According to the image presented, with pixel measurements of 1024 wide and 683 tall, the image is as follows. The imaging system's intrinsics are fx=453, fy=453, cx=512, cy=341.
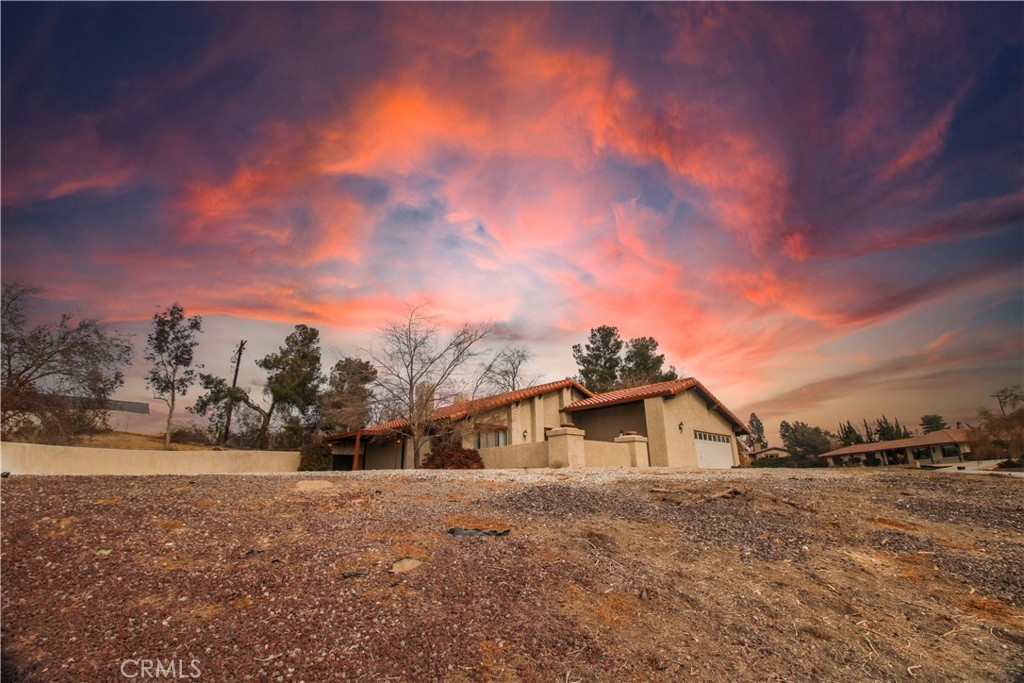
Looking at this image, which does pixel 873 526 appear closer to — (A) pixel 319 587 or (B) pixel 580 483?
(B) pixel 580 483

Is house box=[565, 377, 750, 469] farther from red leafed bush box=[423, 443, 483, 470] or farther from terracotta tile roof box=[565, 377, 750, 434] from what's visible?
red leafed bush box=[423, 443, 483, 470]

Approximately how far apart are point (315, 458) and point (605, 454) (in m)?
16.0

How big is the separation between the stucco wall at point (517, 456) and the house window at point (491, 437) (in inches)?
128

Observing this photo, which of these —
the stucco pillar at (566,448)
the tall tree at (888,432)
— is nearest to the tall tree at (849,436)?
the tall tree at (888,432)

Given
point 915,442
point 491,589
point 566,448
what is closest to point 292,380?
point 566,448

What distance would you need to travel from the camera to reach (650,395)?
69.7 feet

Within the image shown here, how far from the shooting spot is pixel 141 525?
596cm

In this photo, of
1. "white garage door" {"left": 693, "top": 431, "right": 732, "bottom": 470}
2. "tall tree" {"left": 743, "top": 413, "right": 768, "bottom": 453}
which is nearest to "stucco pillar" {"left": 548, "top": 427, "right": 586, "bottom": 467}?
"white garage door" {"left": 693, "top": 431, "right": 732, "bottom": 470}

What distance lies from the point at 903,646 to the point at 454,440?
19784mm

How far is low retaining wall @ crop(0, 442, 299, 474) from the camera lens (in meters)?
13.0

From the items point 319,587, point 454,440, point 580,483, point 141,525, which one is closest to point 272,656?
point 319,587

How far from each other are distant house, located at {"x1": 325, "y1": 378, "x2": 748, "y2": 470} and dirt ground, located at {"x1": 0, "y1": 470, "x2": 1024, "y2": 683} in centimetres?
1088

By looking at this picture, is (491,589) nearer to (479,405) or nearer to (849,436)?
(479,405)

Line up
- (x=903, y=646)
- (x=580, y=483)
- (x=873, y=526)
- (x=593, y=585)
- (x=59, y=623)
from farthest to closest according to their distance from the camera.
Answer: (x=580, y=483) < (x=873, y=526) < (x=593, y=585) < (x=903, y=646) < (x=59, y=623)
